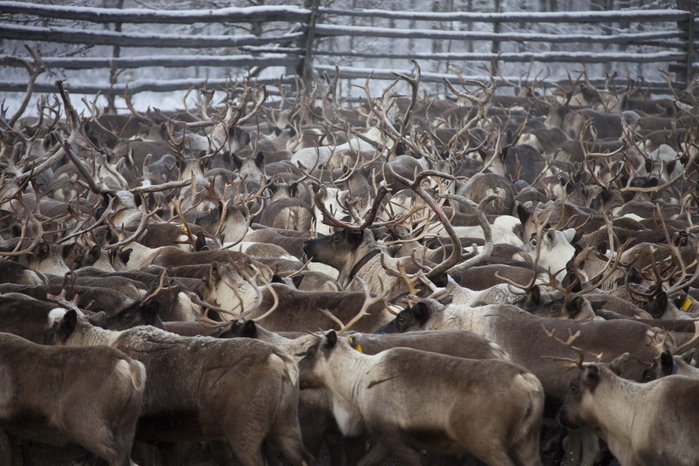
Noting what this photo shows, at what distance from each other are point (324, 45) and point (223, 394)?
14323mm

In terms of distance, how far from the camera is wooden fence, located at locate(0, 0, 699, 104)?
50.4 feet

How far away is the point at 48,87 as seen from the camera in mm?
15188

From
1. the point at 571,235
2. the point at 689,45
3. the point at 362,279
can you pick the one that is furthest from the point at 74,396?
the point at 689,45

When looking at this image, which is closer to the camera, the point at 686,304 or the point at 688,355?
the point at 688,355

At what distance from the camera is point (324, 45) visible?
59.5 feet

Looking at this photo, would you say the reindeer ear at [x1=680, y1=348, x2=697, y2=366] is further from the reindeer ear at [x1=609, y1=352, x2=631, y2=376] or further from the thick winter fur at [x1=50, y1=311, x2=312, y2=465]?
the thick winter fur at [x1=50, y1=311, x2=312, y2=465]

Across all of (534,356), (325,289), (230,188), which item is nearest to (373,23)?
(230,188)

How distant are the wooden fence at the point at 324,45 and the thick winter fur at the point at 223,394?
33.0ft

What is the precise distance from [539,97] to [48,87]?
727 cm

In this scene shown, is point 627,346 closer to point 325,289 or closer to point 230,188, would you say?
point 325,289

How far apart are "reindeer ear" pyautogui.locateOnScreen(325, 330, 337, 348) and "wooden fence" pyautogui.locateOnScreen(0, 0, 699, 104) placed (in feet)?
32.1

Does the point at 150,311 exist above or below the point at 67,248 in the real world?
above

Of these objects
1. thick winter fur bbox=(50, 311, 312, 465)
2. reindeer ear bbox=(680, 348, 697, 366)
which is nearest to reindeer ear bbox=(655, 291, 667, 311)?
reindeer ear bbox=(680, 348, 697, 366)

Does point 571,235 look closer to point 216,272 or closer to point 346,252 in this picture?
point 346,252
